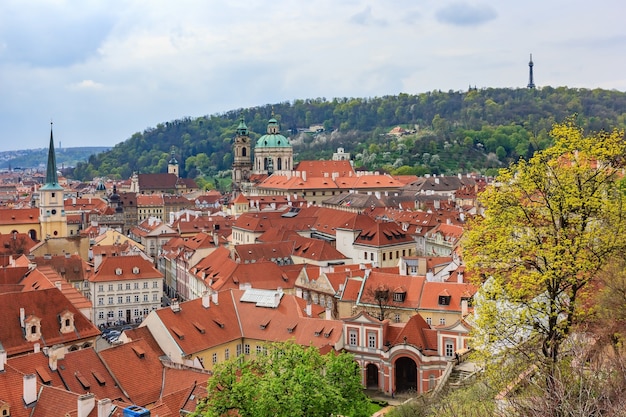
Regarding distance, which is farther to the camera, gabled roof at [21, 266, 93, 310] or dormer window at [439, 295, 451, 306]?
gabled roof at [21, 266, 93, 310]

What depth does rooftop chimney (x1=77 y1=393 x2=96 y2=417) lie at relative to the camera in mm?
26781

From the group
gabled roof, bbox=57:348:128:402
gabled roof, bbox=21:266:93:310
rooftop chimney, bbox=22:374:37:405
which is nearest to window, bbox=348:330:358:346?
gabled roof, bbox=57:348:128:402

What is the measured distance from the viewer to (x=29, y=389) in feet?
93.9

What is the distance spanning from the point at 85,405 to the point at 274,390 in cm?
792

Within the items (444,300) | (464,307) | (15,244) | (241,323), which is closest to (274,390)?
(241,323)

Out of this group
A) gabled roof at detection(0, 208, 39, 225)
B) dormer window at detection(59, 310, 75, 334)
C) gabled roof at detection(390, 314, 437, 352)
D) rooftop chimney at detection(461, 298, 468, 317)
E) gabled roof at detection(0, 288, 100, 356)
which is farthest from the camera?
gabled roof at detection(0, 208, 39, 225)

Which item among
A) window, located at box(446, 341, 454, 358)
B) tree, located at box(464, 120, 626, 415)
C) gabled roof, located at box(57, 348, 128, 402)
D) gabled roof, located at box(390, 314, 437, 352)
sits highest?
tree, located at box(464, 120, 626, 415)

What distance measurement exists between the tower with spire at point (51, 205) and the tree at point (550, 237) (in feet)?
247

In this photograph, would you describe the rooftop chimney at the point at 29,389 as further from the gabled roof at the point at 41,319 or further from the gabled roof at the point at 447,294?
the gabled roof at the point at 447,294

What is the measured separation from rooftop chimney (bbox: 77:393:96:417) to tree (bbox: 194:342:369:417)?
16.1 ft

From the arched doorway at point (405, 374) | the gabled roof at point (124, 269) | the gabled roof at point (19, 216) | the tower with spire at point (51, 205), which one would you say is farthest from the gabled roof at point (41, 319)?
the gabled roof at point (19, 216)

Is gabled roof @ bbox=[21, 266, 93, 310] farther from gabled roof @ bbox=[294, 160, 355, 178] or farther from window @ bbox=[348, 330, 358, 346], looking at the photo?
gabled roof @ bbox=[294, 160, 355, 178]

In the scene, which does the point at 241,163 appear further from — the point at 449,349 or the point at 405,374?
the point at 449,349

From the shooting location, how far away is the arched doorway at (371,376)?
1737 inches
